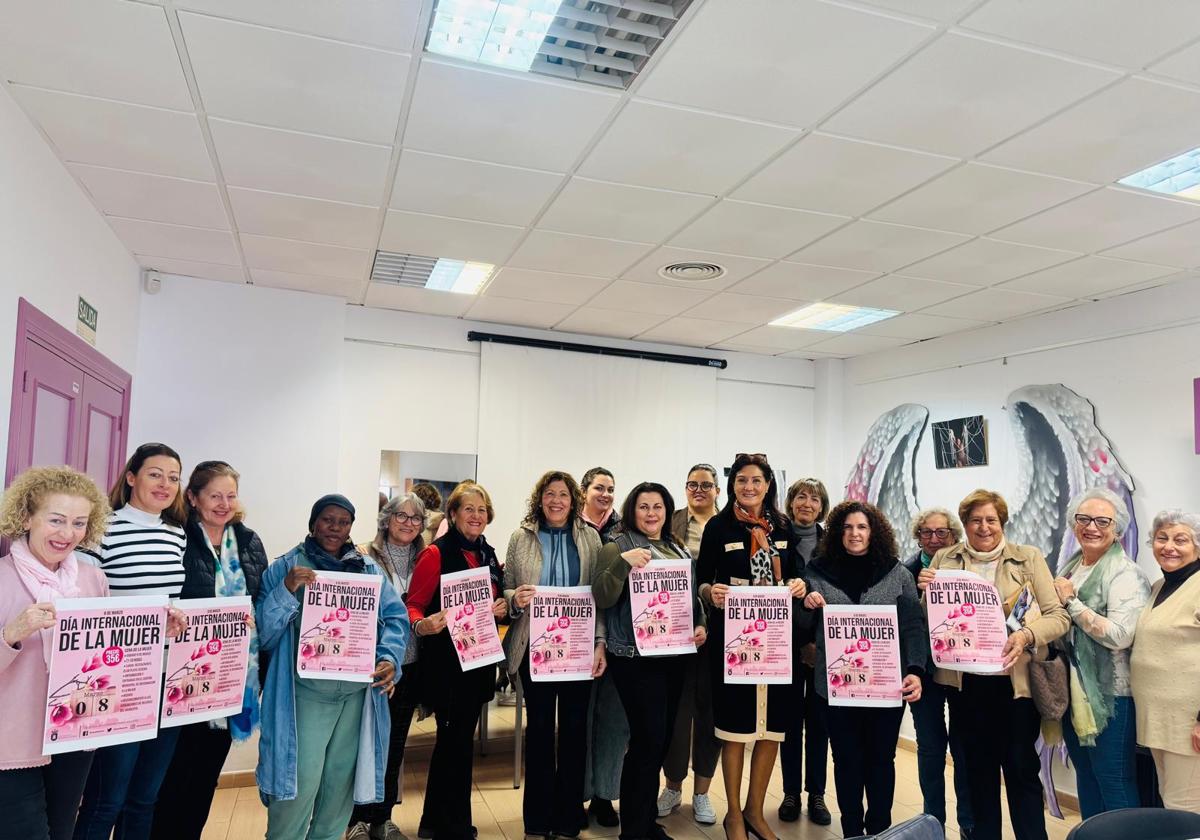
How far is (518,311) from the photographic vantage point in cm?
548

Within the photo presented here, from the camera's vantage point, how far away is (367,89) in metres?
2.59

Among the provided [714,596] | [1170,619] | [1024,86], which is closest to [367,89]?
[1024,86]

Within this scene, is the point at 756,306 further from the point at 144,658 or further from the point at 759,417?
the point at 144,658

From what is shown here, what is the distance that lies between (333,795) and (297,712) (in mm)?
359

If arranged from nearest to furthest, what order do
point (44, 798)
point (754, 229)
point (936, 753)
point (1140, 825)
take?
1. point (1140, 825)
2. point (44, 798)
3. point (936, 753)
4. point (754, 229)

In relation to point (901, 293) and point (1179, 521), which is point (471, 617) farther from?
point (901, 293)

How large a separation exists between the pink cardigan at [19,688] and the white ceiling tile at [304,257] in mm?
2365

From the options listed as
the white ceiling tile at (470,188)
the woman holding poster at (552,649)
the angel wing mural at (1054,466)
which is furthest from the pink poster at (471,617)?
the angel wing mural at (1054,466)

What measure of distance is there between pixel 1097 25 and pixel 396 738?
11.8ft

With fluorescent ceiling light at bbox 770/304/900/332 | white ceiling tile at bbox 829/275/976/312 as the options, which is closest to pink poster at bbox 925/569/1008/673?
white ceiling tile at bbox 829/275/976/312

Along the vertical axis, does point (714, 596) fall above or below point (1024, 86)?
below

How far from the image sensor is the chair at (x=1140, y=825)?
1.70 m

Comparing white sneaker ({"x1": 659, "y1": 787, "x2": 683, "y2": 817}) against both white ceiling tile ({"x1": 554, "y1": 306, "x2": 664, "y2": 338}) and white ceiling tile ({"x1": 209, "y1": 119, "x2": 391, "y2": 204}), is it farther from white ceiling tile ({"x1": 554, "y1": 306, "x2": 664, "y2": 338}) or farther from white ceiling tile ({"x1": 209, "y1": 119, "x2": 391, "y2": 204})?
white ceiling tile ({"x1": 209, "y1": 119, "x2": 391, "y2": 204})

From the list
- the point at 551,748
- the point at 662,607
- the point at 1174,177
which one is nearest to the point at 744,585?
the point at 662,607
